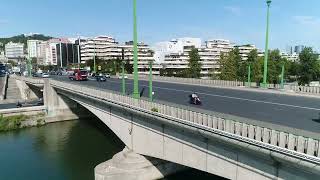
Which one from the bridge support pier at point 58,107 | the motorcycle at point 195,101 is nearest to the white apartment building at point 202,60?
the bridge support pier at point 58,107

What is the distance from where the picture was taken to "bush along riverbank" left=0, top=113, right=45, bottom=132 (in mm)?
58250

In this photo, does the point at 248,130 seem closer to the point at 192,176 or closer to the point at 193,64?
the point at 192,176

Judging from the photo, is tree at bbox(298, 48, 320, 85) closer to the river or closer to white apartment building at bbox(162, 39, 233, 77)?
the river

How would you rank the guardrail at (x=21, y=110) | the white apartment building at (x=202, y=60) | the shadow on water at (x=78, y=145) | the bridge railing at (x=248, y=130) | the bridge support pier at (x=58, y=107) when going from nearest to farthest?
1. the bridge railing at (x=248, y=130)
2. the shadow on water at (x=78, y=145)
3. the guardrail at (x=21, y=110)
4. the bridge support pier at (x=58, y=107)
5. the white apartment building at (x=202, y=60)

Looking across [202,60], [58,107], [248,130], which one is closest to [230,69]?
[58,107]

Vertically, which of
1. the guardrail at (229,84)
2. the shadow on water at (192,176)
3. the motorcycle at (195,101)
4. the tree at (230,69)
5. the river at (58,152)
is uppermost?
the tree at (230,69)

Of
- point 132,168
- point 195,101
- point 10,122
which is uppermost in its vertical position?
point 195,101

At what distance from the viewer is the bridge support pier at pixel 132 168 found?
28.9m

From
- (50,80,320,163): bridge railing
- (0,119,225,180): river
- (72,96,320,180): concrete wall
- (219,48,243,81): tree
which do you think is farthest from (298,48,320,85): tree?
(50,80,320,163): bridge railing

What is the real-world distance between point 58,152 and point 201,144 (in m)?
28.3

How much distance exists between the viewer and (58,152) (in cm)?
4350

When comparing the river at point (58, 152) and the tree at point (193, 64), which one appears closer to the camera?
the river at point (58, 152)

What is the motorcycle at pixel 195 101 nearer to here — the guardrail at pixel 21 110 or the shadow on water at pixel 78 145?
the shadow on water at pixel 78 145

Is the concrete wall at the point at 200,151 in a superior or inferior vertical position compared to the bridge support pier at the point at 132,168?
superior
